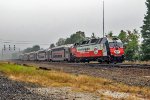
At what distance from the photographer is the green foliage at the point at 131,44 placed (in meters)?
81.4

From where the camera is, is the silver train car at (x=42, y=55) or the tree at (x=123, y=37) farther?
the tree at (x=123, y=37)

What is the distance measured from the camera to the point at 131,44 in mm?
86562

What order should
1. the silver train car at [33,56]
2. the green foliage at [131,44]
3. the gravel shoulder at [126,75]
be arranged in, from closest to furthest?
the gravel shoulder at [126,75] < the green foliage at [131,44] < the silver train car at [33,56]

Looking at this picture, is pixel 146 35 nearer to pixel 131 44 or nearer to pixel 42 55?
pixel 131 44

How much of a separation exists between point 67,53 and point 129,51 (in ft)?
60.3

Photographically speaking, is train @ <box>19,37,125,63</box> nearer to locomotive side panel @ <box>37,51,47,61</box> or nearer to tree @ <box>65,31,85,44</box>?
locomotive side panel @ <box>37,51,47,61</box>

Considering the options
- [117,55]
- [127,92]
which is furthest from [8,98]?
[117,55]

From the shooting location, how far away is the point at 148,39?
76.4 meters

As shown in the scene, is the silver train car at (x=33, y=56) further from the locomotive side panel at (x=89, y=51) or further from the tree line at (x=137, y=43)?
the locomotive side panel at (x=89, y=51)

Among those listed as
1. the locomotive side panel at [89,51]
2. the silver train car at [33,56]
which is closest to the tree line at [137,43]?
the locomotive side panel at [89,51]

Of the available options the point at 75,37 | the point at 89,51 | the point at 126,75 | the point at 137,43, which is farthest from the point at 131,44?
the point at 75,37

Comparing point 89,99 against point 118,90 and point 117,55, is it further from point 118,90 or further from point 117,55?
point 117,55

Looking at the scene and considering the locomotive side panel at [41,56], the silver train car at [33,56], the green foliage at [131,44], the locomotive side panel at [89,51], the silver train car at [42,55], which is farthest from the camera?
the silver train car at [33,56]

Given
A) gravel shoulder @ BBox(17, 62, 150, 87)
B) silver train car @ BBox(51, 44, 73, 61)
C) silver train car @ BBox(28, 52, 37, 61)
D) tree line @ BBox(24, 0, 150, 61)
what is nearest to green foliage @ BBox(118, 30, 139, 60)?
tree line @ BBox(24, 0, 150, 61)
